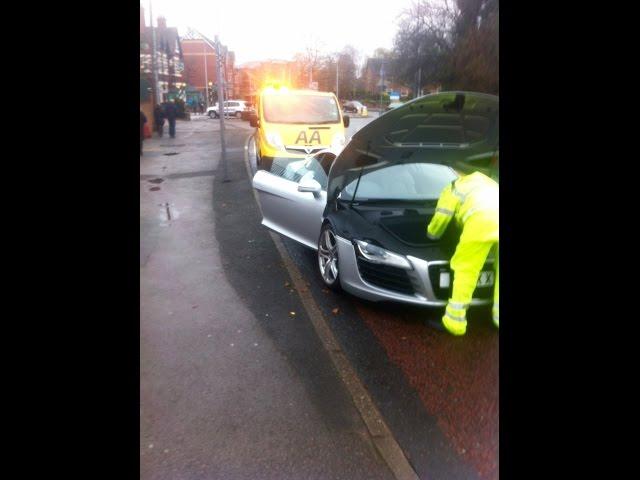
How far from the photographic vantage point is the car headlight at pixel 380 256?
7.98 feet

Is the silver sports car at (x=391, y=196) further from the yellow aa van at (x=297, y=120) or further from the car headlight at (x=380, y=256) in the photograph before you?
the yellow aa van at (x=297, y=120)

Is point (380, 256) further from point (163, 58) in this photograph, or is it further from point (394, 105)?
point (163, 58)

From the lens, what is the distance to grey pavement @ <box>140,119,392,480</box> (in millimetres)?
818

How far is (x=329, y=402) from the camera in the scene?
1.76m

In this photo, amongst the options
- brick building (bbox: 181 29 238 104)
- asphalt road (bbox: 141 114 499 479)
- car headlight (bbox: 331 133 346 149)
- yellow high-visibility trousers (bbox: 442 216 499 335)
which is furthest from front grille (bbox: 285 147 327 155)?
brick building (bbox: 181 29 238 104)

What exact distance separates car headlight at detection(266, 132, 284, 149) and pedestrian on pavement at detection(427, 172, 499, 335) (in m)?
0.81

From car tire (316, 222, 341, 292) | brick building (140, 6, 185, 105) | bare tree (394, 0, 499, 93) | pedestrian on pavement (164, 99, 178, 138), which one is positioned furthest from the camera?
car tire (316, 222, 341, 292)

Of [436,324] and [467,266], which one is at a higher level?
[467,266]

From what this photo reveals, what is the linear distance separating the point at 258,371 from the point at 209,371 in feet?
2.41

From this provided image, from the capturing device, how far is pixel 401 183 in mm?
2822

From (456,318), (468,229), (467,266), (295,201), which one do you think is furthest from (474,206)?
(295,201)

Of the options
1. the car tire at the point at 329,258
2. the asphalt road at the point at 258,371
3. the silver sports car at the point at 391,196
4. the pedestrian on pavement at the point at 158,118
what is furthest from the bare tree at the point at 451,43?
the car tire at the point at 329,258

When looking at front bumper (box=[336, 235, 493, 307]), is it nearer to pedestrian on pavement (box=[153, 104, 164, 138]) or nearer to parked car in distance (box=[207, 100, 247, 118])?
parked car in distance (box=[207, 100, 247, 118])
